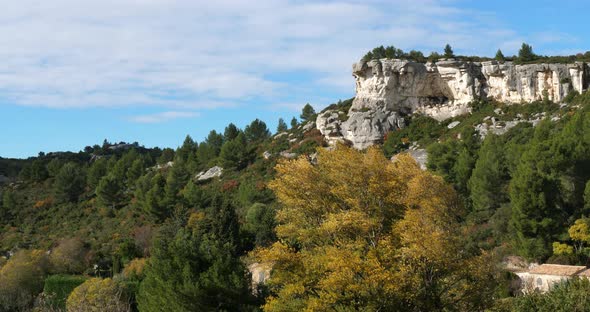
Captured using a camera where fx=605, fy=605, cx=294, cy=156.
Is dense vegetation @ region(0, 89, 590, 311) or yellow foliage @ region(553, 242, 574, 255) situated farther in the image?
yellow foliage @ region(553, 242, 574, 255)

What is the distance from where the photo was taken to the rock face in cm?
6212

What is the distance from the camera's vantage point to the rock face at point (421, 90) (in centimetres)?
6212

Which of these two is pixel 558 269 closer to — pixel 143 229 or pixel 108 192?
pixel 143 229

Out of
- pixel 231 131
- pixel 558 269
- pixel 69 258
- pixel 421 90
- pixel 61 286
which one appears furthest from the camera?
pixel 231 131

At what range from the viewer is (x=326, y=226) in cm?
1722

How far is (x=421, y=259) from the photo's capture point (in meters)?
16.6

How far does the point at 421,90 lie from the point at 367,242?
52599mm

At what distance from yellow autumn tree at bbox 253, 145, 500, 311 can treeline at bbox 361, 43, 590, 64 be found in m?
48.5

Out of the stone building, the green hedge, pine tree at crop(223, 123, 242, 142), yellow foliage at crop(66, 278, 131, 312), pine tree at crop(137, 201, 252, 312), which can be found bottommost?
the stone building

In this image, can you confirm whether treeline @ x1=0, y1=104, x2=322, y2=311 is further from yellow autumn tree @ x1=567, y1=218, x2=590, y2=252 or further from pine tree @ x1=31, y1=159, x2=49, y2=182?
yellow autumn tree @ x1=567, y1=218, x2=590, y2=252

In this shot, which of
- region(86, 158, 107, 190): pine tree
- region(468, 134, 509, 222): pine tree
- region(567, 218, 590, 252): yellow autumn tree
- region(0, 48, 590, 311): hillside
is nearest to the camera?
region(0, 48, 590, 311): hillside

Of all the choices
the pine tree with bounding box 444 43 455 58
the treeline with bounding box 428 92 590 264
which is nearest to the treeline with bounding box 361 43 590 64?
the pine tree with bounding box 444 43 455 58

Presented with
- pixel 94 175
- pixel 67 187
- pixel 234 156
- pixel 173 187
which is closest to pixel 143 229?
pixel 173 187

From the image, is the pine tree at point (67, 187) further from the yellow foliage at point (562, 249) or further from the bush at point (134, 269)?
the yellow foliage at point (562, 249)
